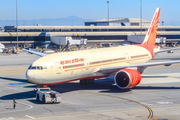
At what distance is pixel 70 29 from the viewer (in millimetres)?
141375

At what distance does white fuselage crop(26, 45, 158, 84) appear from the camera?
30.7 m

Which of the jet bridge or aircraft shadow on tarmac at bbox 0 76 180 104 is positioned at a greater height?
the jet bridge

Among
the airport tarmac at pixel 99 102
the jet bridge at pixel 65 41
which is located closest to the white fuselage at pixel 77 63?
the airport tarmac at pixel 99 102

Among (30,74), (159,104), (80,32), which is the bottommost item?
(159,104)

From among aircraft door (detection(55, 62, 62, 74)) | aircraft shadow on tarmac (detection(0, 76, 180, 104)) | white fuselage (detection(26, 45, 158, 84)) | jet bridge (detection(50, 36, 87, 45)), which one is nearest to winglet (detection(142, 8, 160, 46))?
white fuselage (detection(26, 45, 158, 84))

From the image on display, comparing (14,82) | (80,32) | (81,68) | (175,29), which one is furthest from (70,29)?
(81,68)

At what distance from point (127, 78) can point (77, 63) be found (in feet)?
21.0

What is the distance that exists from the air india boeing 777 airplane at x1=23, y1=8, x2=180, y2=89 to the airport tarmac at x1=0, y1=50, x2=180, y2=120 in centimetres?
186

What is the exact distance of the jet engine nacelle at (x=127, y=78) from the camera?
34250 millimetres

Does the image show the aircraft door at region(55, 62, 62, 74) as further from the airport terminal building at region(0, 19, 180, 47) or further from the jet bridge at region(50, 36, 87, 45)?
the airport terminal building at region(0, 19, 180, 47)

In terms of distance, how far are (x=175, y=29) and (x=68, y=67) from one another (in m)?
130

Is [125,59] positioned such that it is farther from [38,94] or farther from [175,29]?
[175,29]

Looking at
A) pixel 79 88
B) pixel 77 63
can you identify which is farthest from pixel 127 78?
pixel 79 88

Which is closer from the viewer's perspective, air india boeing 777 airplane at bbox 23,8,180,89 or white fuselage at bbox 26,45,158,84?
white fuselage at bbox 26,45,158,84
